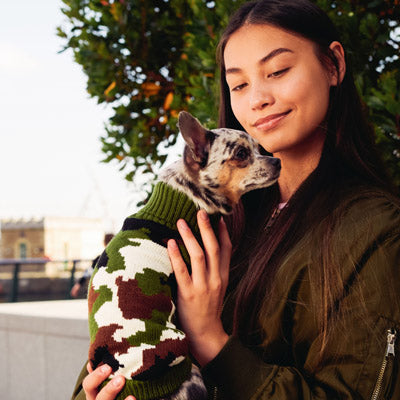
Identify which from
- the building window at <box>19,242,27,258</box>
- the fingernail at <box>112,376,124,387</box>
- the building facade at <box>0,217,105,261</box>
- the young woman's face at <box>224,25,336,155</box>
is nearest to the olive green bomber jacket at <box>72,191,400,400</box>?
the fingernail at <box>112,376,124,387</box>

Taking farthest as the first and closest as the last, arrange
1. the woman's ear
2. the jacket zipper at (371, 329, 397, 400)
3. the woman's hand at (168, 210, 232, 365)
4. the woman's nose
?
the woman's ear, the woman's nose, the woman's hand at (168, 210, 232, 365), the jacket zipper at (371, 329, 397, 400)

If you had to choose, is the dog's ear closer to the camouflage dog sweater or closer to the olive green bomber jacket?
the camouflage dog sweater

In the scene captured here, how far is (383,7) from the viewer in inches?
102

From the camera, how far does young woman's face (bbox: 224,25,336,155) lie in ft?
5.18

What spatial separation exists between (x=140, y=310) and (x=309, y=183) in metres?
0.71

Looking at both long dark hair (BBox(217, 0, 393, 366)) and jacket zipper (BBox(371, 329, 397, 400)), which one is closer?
jacket zipper (BBox(371, 329, 397, 400))

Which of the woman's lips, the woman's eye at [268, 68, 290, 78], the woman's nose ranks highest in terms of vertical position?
the woman's eye at [268, 68, 290, 78]

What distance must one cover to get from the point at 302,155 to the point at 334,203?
0.33m

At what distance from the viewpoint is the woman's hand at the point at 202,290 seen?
149cm

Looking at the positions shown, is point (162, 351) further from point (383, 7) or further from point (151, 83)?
point (151, 83)

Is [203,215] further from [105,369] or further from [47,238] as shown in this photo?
[47,238]

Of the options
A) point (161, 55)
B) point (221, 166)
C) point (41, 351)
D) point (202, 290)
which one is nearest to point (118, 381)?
point (202, 290)

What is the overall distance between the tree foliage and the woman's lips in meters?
0.80

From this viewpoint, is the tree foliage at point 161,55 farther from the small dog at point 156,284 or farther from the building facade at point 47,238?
the building facade at point 47,238
